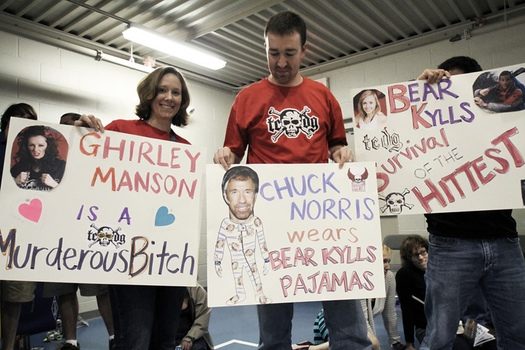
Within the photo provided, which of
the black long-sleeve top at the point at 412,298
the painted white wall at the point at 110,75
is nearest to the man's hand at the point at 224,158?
the black long-sleeve top at the point at 412,298

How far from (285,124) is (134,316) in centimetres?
81

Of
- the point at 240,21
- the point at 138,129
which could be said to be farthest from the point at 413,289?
the point at 240,21

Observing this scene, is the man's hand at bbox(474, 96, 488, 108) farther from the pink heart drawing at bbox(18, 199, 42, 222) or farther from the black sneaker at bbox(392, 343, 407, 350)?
the black sneaker at bbox(392, 343, 407, 350)

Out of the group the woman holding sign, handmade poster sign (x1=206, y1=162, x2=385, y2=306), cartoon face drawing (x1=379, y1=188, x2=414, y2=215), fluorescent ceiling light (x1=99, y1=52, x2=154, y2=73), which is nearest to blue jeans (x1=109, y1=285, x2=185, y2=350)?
the woman holding sign

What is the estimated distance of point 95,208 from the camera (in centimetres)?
128

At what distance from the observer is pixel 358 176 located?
1.30m

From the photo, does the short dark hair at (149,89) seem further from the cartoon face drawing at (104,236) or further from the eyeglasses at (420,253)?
the eyeglasses at (420,253)

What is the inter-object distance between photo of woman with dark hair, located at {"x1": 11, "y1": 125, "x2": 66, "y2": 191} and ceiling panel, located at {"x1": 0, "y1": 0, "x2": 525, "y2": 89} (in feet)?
9.85

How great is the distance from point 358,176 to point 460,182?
38cm

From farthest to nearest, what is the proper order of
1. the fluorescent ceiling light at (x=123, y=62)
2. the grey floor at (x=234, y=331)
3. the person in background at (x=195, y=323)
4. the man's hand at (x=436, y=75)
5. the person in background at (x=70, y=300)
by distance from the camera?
the fluorescent ceiling light at (x=123, y=62), the grey floor at (x=234, y=331), the person in background at (x=70, y=300), the person in background at (x=195, y=323), the man's hand at (x=436, y=75)

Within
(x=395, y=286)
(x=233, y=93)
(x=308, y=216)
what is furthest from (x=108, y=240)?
(x=233, y=93)

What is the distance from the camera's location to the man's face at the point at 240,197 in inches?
49.4

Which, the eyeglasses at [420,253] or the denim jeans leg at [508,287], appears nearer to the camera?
the denim jeans leg at [508,287]

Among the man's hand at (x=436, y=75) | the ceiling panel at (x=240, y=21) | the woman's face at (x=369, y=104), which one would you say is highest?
the ceiling panel at (x=240, y=21)
